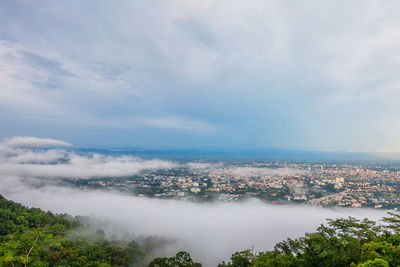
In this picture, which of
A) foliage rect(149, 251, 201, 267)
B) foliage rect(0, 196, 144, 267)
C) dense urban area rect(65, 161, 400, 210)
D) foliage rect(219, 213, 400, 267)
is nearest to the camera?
foliage rect(219, 213, 400, 267)

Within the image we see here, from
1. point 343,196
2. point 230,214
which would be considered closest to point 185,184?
point 230,214

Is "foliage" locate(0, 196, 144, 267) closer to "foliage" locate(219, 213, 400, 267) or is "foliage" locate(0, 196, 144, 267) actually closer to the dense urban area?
"foliage" locate(219, 213, 400, 267)

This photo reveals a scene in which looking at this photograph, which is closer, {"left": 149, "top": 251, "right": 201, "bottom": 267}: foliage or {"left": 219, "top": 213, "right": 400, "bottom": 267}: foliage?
{"left": 219, "top": 213, "right": 400, "bottom": 267}: foliage

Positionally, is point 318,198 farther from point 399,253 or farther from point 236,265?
point 399,253

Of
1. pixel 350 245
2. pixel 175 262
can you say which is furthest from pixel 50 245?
pixel 350 245

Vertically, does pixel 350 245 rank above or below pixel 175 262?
above

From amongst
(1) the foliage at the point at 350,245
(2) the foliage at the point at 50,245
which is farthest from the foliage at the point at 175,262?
(1) the foliage at the point at 350,245

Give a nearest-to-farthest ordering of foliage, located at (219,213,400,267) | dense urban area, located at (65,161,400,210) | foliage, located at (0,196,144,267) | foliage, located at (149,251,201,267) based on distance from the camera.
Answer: foliage, located at (219,213,400,267)
foliage, located at (0,196,144,267)
foliage, located at (149,251,201,267)
dense urban area, located at (65,161,400,210)

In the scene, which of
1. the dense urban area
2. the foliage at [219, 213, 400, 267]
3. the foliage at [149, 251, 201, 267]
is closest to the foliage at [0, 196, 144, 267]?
the foliage at [149, 251, 201, 267]

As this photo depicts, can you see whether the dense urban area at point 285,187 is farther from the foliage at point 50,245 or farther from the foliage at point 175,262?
the foliage at point 175,262

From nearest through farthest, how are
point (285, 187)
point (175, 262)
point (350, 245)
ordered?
point (350, 245) < point (175, 262) < point (285, 187)

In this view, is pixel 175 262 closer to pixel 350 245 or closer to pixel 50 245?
pixel 50 245
